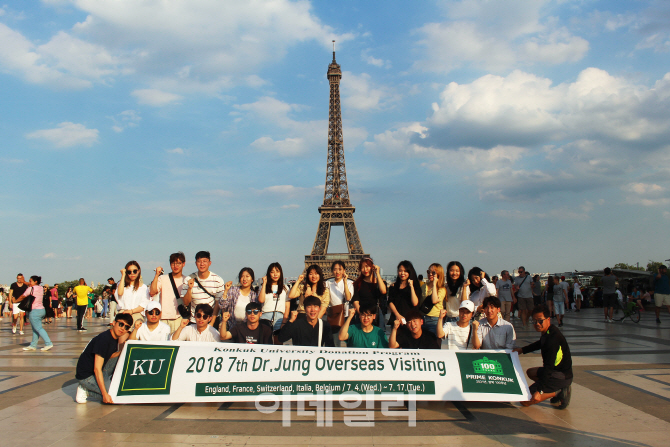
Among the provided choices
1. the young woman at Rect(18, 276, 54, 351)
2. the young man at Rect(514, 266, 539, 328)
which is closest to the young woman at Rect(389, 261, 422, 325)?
the young man at Rect(514, 266, 539, 328)

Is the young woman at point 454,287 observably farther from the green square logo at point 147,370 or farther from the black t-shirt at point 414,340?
the green square logo at point 147,370

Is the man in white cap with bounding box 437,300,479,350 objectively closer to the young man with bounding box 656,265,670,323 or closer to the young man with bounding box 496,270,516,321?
the young man with bounding box 496,270,516,321

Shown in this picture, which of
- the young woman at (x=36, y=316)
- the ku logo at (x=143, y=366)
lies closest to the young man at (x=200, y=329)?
the ku logo at (x=143, y=366)

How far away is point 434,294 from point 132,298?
413 cm

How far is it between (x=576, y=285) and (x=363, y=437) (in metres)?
20.3

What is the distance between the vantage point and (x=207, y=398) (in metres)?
4.82

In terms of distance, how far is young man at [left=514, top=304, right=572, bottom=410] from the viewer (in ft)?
15.7

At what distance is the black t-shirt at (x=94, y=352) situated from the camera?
5.15 metres

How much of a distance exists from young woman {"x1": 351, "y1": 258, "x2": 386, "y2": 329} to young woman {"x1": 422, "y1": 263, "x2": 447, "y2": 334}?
0.64 metres

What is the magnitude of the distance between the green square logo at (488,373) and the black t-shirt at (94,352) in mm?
3890

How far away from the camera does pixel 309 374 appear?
4.90 m

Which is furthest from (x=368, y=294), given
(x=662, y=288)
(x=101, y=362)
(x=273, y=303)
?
(x=662, y=288)

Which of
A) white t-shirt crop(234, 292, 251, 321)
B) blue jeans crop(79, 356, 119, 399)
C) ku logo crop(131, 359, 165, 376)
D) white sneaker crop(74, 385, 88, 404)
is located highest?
white t-shirt crop(234, 292, 251, 321)

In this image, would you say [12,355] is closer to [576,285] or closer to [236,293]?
[236,293]
